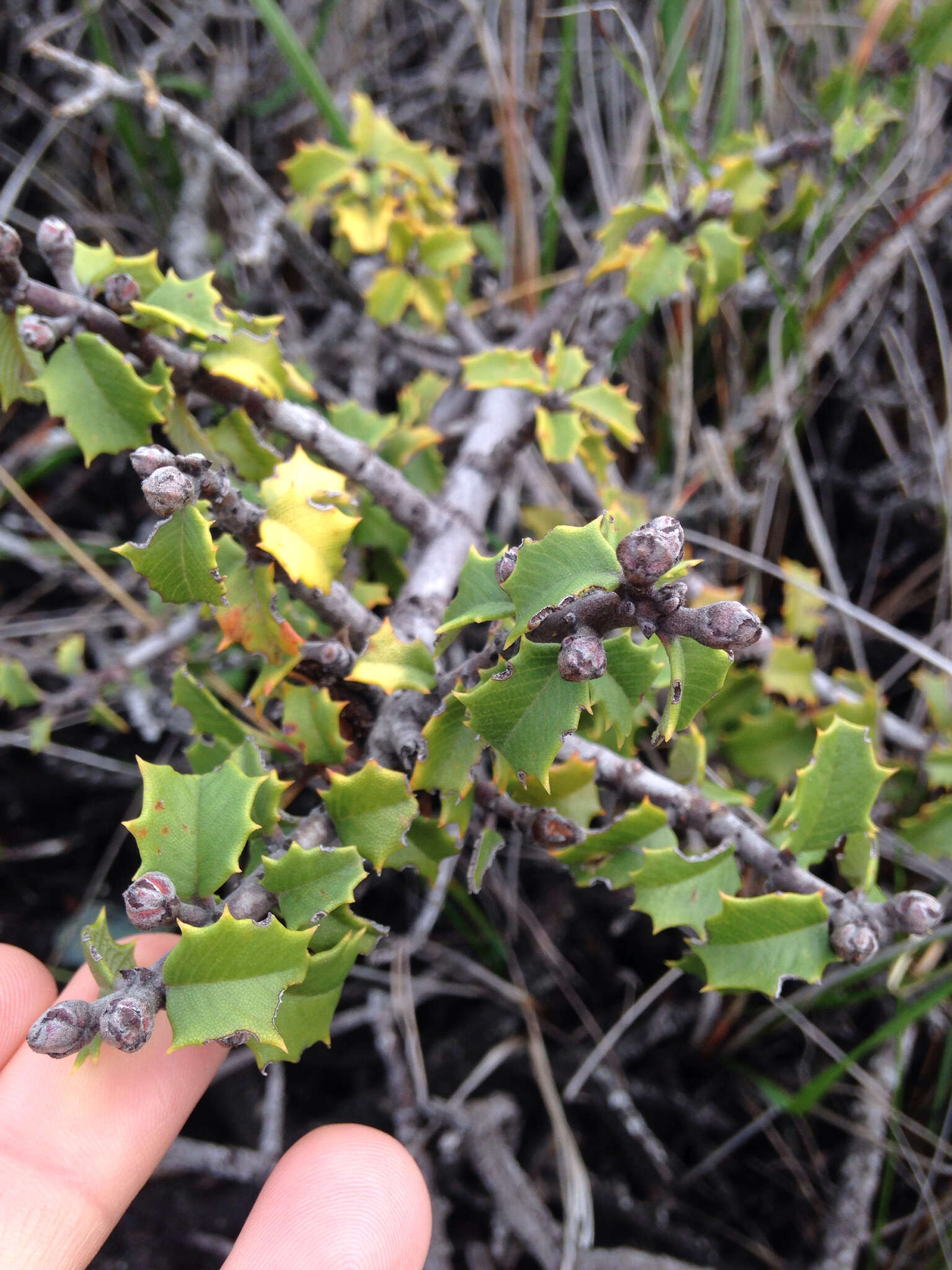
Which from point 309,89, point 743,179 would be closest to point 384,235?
point 309,89

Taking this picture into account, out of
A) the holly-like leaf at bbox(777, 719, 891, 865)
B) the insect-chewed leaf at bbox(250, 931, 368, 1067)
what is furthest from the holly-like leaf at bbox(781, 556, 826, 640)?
the insect-chewed leaf at bbox(250, 931, 368, 1067)

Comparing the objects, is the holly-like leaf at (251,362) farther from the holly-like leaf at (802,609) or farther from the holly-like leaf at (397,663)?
the holly-like leaf at (802,609)

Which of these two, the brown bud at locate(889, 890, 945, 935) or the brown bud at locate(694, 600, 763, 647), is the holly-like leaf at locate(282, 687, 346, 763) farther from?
the brown bud at locate(889, 890, 945, 935)

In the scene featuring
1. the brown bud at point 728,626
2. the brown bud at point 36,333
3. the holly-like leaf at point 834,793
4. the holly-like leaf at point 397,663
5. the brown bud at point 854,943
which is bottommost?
the brown bud at point 854,943

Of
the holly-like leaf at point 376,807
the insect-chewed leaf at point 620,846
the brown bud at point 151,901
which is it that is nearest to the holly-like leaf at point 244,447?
the holly-like leaf at point 376,807

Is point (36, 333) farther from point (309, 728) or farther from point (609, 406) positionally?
point (609, 406)

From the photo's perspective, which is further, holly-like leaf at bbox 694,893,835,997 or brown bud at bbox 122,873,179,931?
holly-like leaf at bbox 694,893,835,997

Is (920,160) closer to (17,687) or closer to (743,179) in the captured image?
(743,179)
